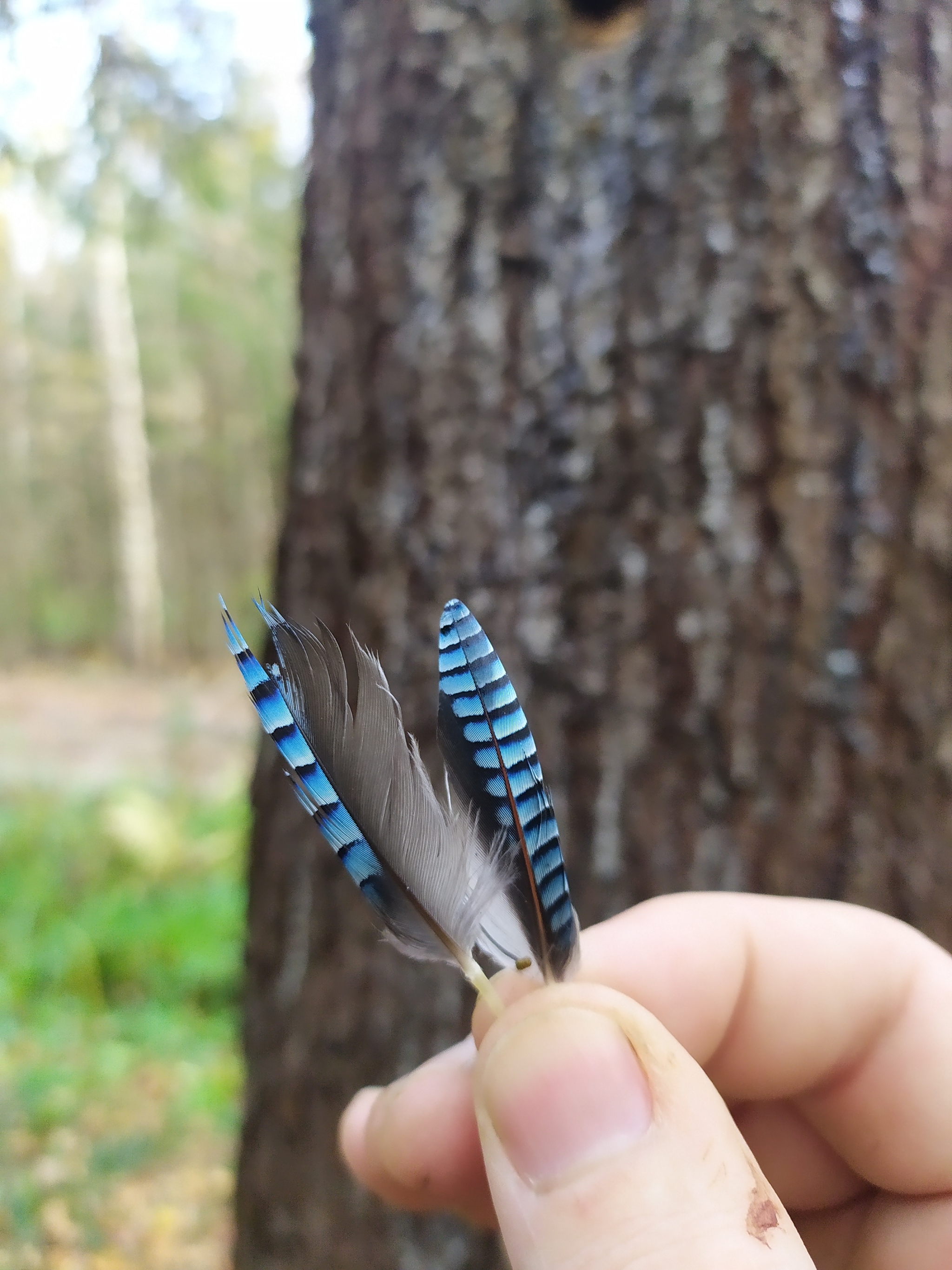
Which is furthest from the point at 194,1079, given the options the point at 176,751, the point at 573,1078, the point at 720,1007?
the point at 176,751

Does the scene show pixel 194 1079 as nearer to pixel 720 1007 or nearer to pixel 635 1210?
pixel 720 1007

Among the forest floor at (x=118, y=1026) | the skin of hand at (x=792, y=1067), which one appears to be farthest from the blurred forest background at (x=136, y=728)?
the skin of hand at (x=792, y=1067)

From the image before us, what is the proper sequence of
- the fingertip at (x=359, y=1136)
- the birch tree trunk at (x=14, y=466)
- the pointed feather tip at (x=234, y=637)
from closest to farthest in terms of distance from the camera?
the pointed feather tip at (x=234, y=637)
the fingertip at (x=359, y=1136)
the birch tree trunk at (x=14, y=466)

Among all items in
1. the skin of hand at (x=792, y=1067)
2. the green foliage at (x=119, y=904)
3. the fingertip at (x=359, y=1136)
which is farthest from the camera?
the green foliage at (x=119, y=904)

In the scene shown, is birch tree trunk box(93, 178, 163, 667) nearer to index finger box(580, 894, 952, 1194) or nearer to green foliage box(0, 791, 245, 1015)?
green foliage box(0, 791, 245, 1015)

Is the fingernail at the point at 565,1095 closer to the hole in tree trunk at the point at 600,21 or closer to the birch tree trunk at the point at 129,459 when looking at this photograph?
the hole in tree trunk at the point at 600,21

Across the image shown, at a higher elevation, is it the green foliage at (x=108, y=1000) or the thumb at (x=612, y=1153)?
the thumb at (x=612, y=1153)

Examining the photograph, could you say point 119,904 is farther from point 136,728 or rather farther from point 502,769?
point 136,728

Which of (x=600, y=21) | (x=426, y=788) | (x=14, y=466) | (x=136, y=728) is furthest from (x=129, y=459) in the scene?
(x=426, y=788)
